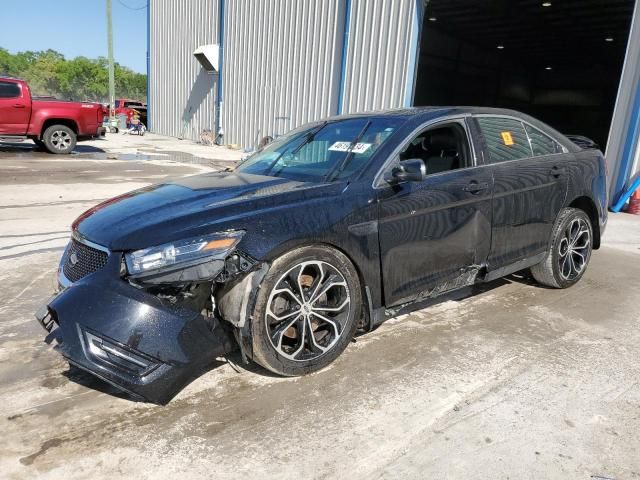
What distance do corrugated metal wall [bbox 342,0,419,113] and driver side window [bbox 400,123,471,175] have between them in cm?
883

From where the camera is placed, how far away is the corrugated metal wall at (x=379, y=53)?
12.0 meters

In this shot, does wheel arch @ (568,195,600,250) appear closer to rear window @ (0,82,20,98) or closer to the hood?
the hood

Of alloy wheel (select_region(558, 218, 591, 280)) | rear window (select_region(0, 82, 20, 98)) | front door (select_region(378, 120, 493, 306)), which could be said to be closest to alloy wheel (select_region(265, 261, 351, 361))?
front door (select_region(378, 120, 493, 306))

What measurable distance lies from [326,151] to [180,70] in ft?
76.1

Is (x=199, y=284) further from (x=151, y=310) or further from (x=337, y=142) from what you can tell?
(x=337, y=142)

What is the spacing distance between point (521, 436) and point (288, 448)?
113 cm

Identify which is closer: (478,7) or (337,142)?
(337,142)

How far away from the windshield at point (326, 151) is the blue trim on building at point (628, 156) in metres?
7.59

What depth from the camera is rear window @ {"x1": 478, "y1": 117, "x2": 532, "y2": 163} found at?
3910 millimetres

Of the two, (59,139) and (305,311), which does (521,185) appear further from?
(59,139)

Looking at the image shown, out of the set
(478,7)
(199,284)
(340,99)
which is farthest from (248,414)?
(478,7)

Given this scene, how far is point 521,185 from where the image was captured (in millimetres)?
3986

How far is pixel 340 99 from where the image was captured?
14.0 meters

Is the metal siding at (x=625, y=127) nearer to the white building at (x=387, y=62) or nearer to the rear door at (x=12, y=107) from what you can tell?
the white building at (x=387, y=62)
